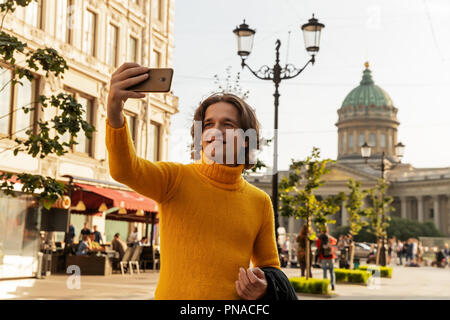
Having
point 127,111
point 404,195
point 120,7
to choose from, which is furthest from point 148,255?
point 404,195

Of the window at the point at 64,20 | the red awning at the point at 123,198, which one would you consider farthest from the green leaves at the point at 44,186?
the window at the point at 64,20

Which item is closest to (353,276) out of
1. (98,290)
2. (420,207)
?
(98,290)

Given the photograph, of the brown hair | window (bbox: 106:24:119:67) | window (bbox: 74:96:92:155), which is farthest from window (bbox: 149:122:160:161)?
the brown hair

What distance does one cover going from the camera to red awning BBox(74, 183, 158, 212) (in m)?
19.8

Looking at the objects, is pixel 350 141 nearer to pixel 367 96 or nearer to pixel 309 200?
pixel 367 96

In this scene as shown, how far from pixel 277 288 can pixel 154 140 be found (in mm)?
25887

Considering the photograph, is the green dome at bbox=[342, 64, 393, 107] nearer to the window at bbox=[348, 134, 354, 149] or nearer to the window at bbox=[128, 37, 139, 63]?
the window at bbox=[348, 134, 354, 149]

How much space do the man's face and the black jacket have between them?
396mm

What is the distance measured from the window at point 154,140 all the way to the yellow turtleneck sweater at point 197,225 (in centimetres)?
2479

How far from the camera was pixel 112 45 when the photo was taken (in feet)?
77.7

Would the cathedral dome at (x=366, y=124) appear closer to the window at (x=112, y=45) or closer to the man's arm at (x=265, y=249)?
the window at (x=112, y=45)

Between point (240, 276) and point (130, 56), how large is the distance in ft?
74.7

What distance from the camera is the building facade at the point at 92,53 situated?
2059 cm
